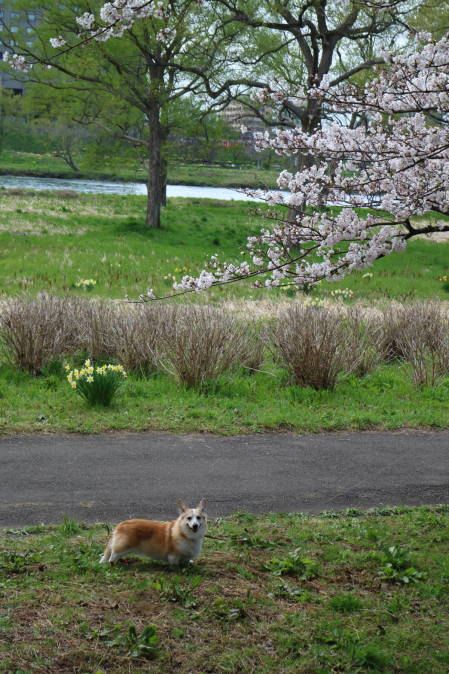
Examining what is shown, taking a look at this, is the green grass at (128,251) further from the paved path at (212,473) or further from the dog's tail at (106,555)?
the dog's tail at (106,555)

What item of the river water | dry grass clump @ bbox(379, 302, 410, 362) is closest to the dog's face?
dry grass clump @ bbox(379, 302, 410, 362)

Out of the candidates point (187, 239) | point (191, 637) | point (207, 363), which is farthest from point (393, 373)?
point (187, 239)

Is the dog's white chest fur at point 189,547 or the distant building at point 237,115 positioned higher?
the distant building at point 237,115

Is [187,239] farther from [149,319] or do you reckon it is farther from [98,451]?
[98,451]

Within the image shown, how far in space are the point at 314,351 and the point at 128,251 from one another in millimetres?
16479

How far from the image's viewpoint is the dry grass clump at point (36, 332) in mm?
11102

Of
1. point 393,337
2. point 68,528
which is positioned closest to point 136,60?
point 393,337

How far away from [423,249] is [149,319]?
79.1 ft

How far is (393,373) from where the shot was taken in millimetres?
12164

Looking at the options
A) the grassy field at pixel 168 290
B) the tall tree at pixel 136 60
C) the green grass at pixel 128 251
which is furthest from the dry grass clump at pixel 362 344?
the tall tree at pixel 136 60

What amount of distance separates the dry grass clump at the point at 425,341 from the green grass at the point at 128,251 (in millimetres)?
5271

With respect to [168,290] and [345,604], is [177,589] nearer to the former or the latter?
[345,604]

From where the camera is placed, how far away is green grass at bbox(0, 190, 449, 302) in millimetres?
19969

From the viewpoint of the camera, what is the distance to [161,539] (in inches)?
218
